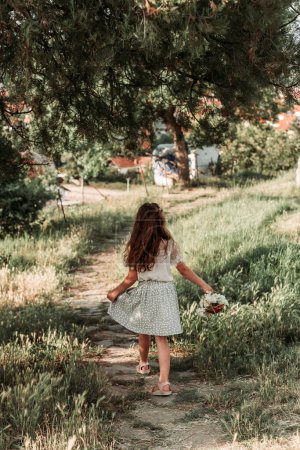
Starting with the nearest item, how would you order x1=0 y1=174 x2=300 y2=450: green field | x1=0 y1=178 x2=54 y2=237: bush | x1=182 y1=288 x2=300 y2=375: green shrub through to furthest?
1. x1=0 y1=174 x2=300 y2=450: green field
2. x1=182 y1=288 x2=300 y2=375: green shrub
3. x1=0 y1=178 x2=54 y2=237: bush

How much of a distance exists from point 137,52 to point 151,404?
2788 mm

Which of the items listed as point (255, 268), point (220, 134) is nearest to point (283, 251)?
point (255, 268)

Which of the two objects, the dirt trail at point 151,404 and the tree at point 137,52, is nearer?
the tree at point 137,52

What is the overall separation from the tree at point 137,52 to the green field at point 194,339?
1.92m

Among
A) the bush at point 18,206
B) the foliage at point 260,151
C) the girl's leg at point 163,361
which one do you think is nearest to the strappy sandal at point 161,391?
the girl's leg at point 163,361

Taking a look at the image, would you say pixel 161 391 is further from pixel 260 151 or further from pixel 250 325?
pixel 260 151

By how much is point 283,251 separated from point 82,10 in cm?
519

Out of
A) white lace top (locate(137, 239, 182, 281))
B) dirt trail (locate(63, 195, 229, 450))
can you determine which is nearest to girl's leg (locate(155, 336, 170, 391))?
dirt trail (locate(63, 195, 229, 450))

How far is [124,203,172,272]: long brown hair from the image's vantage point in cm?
458

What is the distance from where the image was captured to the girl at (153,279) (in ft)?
15.0

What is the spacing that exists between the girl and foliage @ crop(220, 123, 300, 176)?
2167cm

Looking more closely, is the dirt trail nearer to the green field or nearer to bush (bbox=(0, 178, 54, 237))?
the green field

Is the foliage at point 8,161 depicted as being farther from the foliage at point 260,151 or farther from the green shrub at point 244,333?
the foliage at point 260,151

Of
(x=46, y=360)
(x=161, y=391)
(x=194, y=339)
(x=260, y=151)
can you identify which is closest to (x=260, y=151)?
(x=260, y=151)
